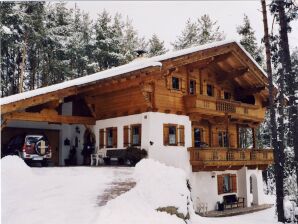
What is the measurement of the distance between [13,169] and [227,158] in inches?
530

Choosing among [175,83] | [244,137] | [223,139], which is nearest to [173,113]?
[175,83]

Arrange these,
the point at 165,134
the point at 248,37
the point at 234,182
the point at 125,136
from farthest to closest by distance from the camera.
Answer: the point at 248,37 < the point at 234,182 < the point at 125,136 < the point at 165,134

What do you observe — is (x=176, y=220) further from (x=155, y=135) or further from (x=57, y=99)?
(x=57, y=99)

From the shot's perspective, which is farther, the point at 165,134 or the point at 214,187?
the point at 214,187

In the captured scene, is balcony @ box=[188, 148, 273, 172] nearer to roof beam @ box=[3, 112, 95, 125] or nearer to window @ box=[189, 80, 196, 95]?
window @ box=[189, 80, 196, 95]

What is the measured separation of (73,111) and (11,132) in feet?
13.2

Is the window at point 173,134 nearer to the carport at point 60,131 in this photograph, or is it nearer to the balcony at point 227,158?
the balcony at point 227,158

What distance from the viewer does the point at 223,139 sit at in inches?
1064

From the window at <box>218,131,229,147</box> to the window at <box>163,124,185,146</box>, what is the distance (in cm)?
522

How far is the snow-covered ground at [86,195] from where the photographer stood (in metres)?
11.0

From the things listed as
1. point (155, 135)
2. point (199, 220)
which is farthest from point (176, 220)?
point (155, 135)

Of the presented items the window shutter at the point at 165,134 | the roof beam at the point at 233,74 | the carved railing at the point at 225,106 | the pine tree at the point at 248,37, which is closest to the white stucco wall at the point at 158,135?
the window shutter at the point at 165,134

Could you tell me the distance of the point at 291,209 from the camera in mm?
19641

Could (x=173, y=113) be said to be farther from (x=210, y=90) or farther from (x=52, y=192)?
(x=52, y=192)
